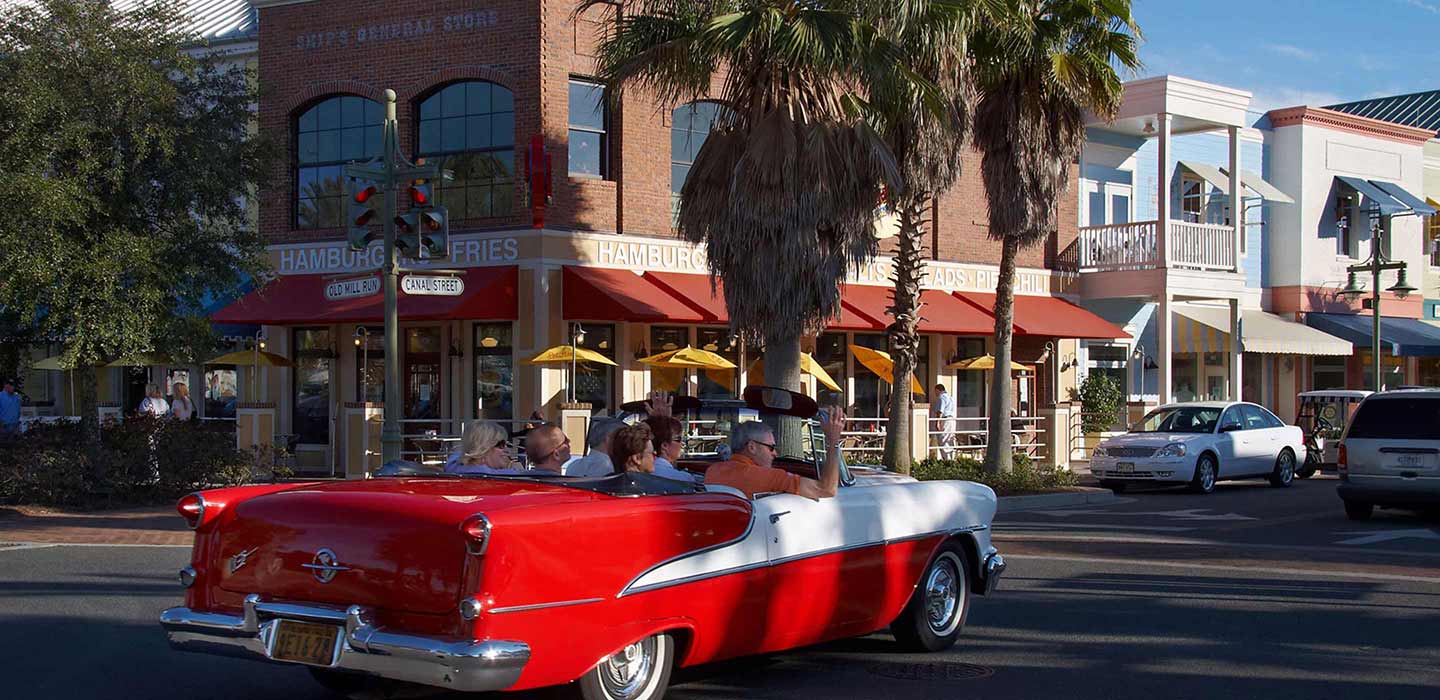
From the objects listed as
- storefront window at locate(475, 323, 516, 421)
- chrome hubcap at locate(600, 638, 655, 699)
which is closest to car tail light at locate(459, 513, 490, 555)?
chrome hubcap at locate(600, 638, 655, 699)

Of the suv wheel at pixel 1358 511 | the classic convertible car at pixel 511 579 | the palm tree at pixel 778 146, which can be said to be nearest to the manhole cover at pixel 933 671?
the classic convertible car at pixel 511 579

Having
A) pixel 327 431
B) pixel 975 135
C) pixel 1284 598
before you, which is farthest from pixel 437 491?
pixel 327 431

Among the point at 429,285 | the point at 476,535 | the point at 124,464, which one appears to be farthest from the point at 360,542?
the point at 124,464

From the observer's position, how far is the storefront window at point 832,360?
88.3 ft

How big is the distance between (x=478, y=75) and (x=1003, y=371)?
32.7ft

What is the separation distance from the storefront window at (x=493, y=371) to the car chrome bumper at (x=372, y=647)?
1719cm

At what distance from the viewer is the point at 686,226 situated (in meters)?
17.1

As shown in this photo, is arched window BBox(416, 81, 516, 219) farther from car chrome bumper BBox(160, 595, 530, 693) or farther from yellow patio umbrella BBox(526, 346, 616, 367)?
Answer: car chrome bumper BBox(160, 595, 530, 693)

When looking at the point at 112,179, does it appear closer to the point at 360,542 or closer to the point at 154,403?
the point at 154,403

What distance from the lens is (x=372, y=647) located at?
17.8ft

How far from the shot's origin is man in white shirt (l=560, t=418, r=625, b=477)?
8.09m

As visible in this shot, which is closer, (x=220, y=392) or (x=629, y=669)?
(x=629, y=669)

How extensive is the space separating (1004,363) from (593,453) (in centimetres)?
1372

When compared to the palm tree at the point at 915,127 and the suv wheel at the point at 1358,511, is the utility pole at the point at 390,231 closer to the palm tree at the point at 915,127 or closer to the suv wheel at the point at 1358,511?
the palm tree at the point at 915,127
